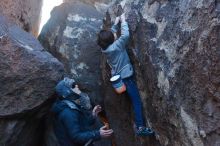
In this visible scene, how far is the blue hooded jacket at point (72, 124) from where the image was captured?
504 cm

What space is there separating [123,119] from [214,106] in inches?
104

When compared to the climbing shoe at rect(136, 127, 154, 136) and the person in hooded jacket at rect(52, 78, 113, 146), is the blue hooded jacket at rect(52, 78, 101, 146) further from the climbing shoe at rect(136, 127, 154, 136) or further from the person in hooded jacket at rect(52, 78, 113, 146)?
the climbing shoe at rect(136, 127, 154, 136)

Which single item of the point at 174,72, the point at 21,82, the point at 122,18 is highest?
the point at 122,18

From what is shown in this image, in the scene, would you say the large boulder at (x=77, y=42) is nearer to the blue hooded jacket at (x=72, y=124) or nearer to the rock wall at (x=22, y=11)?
the rock wall at (x=22, y=11)

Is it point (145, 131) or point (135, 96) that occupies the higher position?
point (135, 96)

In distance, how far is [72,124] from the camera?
16.5 ft

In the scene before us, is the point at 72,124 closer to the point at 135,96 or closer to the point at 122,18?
the point at 135,96

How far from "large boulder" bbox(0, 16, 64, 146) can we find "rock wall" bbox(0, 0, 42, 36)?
2.83 feet

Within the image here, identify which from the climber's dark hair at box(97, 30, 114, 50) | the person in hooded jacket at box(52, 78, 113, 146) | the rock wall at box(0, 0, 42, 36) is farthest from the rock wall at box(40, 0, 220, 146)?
the rock wall at box(0, 0, 42, 36)

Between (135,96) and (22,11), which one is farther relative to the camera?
(22,11)

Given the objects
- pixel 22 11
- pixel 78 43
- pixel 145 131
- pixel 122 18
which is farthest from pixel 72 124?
pixel 22 11

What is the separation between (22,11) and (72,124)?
3.97m

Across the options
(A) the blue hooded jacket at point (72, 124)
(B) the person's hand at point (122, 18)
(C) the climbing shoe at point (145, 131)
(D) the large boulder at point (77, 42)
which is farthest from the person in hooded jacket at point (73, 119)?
(D) the large boulder at point (77, 42)

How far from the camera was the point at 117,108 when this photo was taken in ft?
21.8
